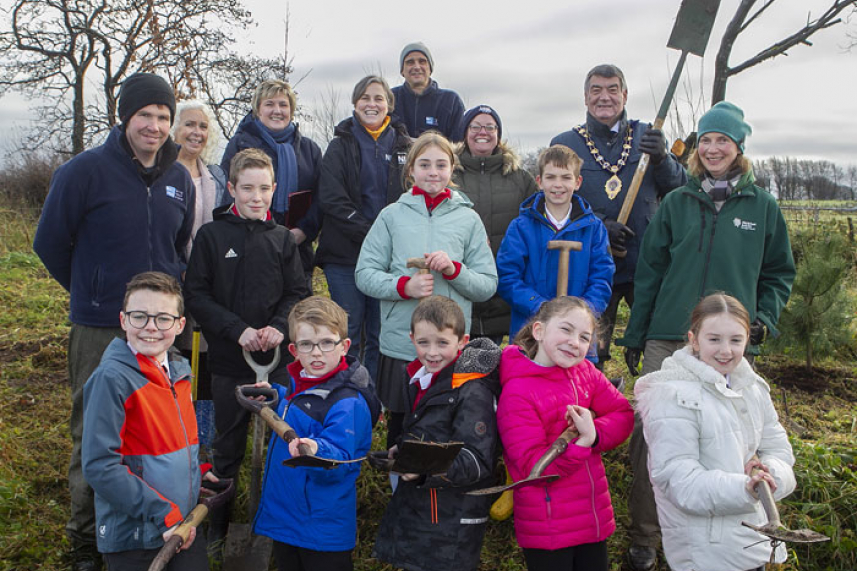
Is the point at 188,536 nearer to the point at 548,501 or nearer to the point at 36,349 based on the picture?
the point at 548,501

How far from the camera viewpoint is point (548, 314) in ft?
9.27

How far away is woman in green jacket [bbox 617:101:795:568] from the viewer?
11.5 ft

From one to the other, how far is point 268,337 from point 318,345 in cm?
69

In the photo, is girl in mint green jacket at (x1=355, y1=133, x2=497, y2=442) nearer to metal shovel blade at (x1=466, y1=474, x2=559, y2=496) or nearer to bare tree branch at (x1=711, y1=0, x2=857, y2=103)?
metal shovel blade at (x1=466, y1=474, x2=559, y2=496)

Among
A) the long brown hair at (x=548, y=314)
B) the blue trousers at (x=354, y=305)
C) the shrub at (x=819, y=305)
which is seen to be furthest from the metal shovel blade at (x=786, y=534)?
the shrub at (x=819, y=305)

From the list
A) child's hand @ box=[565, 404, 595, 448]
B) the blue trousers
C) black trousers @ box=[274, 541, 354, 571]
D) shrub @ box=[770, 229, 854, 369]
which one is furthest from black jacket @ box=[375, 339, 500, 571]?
shrub @ box=[770, 229, 854, 369]

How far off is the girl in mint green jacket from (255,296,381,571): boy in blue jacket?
74cm

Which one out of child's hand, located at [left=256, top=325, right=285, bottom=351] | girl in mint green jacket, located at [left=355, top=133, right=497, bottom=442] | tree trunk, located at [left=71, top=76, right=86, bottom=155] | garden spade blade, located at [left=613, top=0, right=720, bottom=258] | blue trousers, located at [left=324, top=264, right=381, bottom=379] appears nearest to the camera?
child's hand, located at [left=256, top=325, right=285, bottom=351]

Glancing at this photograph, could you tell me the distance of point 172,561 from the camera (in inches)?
104

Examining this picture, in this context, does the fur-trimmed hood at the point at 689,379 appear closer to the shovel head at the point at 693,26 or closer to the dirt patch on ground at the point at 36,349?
the shovel head at the point at 693,26

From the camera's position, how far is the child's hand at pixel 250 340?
342 centimetres

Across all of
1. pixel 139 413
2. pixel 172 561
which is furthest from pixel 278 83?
pixel 172 561

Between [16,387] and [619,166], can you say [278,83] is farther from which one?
[16,387]

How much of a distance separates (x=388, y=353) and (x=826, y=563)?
8.61 ft
